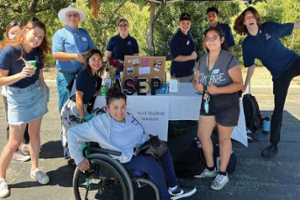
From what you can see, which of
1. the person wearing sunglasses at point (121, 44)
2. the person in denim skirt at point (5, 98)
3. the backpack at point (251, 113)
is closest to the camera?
the person in denim skirt at point (5, 98)

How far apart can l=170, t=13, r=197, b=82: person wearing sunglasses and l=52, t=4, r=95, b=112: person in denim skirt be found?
49.1 inches

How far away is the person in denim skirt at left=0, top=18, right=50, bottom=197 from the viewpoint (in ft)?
8.06

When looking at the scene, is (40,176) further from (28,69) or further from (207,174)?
(207,174)

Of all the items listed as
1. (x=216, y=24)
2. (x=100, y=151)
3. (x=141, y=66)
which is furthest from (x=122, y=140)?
(x=216, y=24)

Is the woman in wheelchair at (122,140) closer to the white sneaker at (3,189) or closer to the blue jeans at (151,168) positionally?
the blue jeans at (151,168)

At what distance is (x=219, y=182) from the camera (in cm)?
282

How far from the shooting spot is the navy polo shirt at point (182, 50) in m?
4.01

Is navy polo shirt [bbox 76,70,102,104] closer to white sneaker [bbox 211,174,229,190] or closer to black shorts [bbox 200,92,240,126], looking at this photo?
black shorts [bbox 200,92,240,126]

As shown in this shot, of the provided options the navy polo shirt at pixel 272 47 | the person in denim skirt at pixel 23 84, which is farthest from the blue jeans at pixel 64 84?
the navy polo shirt at pixel 272 47

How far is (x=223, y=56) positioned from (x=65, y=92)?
1.81 m

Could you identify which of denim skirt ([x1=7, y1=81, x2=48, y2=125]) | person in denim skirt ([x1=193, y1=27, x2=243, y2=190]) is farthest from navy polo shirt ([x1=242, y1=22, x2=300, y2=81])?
denim skirt ([x1=7, y1=81, x2=48, y2=125])

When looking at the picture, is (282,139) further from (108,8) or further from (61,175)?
(108,8)

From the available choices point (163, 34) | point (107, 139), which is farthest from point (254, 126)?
point (163, 34)

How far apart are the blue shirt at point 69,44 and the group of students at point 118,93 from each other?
0.01 m
